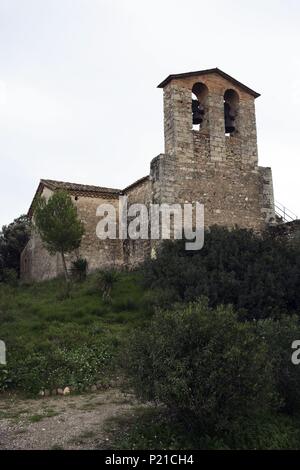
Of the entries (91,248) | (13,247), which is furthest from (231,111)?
(13,247)

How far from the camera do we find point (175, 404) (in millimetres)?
7391

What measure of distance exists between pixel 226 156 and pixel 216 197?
1858 millimetres

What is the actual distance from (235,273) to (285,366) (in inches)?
245

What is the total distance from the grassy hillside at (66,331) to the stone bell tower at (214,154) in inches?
162

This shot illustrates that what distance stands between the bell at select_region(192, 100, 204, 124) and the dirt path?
12.7 meters

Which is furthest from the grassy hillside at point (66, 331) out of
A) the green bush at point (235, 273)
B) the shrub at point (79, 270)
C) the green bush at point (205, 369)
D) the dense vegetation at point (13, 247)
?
the dense vegetation at point (13, 247)

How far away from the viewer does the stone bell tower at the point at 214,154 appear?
19.0m

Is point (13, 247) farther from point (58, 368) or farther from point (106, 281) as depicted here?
point (58, 368)

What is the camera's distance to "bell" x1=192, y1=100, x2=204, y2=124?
786 inches

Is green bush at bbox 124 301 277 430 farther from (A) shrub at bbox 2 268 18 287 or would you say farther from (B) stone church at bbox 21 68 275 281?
(A) shrub at bbox 2 268 18 287

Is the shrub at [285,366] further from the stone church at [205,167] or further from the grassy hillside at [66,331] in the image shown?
the stone church at [205,167]

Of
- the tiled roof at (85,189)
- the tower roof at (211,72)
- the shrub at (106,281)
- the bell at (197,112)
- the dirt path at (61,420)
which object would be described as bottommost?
the dirt path at (61,420)

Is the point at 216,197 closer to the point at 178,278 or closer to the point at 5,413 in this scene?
the point at 178,278

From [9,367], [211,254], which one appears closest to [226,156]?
[211,254]
